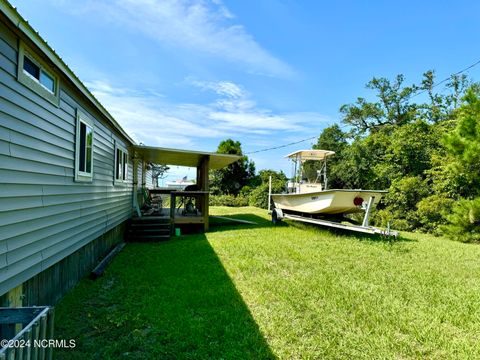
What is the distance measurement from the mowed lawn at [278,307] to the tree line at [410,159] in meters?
3.70

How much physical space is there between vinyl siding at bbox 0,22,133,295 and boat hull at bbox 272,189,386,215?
5730 mm

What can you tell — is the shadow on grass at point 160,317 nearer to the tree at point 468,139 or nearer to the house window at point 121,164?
the house window at point 121,164

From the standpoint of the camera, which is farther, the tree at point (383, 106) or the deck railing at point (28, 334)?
the tree at point (383, 106)

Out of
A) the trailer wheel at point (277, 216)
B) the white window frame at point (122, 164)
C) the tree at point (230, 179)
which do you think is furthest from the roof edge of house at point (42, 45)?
the tree at point (230, 179)

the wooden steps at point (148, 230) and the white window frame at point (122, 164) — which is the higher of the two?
the white window frame at point (122, 164)

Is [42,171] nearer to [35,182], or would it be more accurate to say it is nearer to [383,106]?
[35,182]

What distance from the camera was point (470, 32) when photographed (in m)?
11.8

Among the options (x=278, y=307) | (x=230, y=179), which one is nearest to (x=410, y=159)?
(x=278, y=307)

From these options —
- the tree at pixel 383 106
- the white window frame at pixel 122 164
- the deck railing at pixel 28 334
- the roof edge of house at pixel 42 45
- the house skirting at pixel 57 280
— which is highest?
the tree at pixel 383 106

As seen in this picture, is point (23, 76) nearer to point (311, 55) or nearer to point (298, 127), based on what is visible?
point (311, 55)

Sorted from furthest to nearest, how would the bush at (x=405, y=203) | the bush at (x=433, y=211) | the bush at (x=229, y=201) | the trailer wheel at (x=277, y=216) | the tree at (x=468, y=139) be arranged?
the bush at (x=229, y=201) < the bush at (x=405, y=203) < the trailer wheel at (x=277, y=216) < the bush at (x=433, y=211) < the tree at (x=468, y=139)

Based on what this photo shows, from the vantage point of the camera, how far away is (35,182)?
130 inches

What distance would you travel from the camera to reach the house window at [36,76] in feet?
9.98

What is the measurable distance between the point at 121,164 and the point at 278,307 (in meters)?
6.53
